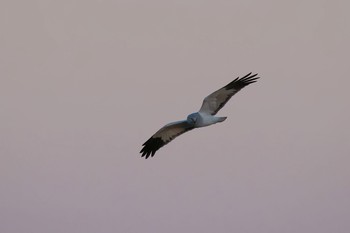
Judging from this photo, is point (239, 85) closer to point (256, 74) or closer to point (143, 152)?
point (256, 74)

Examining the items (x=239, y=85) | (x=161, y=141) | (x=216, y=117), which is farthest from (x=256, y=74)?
(x=161, y=141)

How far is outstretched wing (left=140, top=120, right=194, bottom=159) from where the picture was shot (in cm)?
2611

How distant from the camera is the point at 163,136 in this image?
2678 cm

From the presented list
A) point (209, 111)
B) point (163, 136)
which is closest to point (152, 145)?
point (163, 136)

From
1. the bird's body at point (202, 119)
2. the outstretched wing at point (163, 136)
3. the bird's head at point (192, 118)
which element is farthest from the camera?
the outstretched wing at point (163, 136)

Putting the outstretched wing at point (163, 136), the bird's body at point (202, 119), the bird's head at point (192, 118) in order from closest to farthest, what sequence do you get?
the bird's body at point (202, 119)
the bird's head at point (192, 118)
the outstretched wing at point (163, 136)

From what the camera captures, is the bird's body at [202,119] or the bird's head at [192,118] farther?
the bird's head at [192,118]

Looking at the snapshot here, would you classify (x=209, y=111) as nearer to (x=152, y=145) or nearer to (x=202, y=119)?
(x=202, y=119)

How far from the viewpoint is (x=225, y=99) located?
25.7 metres

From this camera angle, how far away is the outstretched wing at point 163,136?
26.1 metres

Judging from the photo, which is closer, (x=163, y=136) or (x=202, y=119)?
(x=202, y=119)

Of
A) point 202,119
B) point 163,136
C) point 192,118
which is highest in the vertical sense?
point 163,136

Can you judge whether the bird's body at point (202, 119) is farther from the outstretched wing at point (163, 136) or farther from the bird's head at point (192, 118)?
the outstretched wing at point (163, 136)

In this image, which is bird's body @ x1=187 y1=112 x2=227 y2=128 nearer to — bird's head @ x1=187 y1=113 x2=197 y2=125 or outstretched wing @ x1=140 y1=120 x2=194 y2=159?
bird's head @ x1=187 y1=113 x2=197 y2=125
